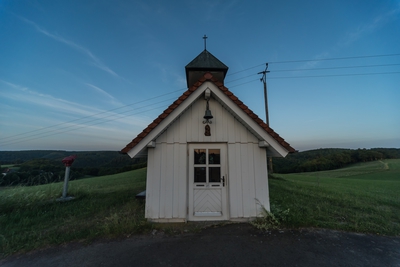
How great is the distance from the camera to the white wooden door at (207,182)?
4.40 meters

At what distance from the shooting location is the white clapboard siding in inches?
170

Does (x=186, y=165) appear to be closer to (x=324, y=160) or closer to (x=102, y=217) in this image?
(x=102, y=217)

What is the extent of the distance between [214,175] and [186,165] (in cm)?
90

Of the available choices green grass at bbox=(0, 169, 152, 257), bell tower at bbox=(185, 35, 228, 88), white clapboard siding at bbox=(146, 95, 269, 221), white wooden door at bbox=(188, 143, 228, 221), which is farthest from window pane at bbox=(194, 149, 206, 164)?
bell tower at bbox=(185, 35, 228, 88)

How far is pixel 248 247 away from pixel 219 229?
928 mm

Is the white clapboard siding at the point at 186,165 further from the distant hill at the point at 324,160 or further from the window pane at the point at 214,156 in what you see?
the distant hill at the point at 324,160

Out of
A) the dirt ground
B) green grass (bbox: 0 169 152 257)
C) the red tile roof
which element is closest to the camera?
the dirt ground

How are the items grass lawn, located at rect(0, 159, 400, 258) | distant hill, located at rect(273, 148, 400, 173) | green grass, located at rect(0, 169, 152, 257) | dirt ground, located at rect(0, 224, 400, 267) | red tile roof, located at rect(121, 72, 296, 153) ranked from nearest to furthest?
dirt ground, located at rect(0, 224, 400, 267) < green grass, located at rect(0, 169, 152, 257) < grass lawn, located at rect(0, 159, 400, 258) < red tile roof, located at rect(121, 72, 296, 153) < distant hill, located at rect(273, 148, 400, 173)

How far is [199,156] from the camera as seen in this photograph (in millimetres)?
4582

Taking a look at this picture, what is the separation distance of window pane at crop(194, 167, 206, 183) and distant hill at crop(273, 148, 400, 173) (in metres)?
26.7

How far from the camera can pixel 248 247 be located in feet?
10.4

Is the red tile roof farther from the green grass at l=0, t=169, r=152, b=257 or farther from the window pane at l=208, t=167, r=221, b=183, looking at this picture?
the green grass at l=0, t=169, r=152, b=257

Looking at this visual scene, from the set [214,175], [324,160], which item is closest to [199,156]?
[214,175]

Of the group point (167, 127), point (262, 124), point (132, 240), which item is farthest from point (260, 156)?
point (132, 240)
